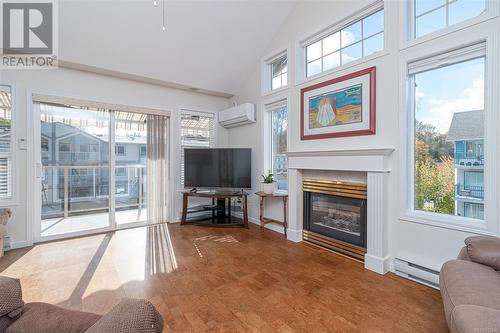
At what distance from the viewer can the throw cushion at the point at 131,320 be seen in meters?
0.72

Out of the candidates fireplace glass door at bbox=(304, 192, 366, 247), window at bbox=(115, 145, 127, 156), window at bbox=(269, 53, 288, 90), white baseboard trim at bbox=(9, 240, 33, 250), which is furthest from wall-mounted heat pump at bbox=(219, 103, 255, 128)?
white baseboard trim at bbox=(9, 240, 33, 250)

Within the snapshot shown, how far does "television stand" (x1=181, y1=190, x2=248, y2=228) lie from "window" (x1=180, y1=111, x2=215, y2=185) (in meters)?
0.55

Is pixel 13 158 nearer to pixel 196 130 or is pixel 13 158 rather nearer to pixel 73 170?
pixel 73 170

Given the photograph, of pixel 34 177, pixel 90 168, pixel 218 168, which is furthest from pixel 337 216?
pixel 34 177

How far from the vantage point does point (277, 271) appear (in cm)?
256

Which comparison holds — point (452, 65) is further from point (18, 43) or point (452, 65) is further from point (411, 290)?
point (18, 43)

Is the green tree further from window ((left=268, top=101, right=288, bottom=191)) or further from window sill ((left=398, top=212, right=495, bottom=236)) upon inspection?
window ((left=268, top=101, right=288, bottom=191))

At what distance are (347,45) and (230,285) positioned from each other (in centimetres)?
309

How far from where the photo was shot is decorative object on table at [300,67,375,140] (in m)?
2.71

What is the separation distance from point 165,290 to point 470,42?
133 inches

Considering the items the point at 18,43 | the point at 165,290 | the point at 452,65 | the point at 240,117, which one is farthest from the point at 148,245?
the point at 452,65

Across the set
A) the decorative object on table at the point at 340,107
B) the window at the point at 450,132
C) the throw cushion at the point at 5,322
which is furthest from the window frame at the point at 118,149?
the window at the point at 450,132

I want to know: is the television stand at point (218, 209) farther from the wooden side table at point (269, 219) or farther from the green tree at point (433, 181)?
the green tree at point (433, 181)

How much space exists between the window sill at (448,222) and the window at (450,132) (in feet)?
0.26
